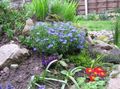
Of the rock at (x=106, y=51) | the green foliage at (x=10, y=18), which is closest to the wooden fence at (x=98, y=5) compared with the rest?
the green foliage at (x=10, y=18)

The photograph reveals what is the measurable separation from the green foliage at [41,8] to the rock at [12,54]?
977mm

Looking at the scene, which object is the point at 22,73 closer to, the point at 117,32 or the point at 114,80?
the point at 114,80

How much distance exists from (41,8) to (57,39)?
1.22 meters

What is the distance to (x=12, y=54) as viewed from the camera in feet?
13.9

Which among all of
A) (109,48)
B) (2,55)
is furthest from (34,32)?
(109,48)

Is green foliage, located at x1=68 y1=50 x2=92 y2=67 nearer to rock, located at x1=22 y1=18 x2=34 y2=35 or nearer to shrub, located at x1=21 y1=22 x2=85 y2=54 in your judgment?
shrub, located at x1=21 y1=22 x2=85 y2=54

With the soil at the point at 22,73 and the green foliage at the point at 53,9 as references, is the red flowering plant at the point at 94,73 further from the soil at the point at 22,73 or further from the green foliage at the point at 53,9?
the green foliage at the point at 53,9

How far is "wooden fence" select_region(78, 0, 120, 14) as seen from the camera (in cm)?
1410

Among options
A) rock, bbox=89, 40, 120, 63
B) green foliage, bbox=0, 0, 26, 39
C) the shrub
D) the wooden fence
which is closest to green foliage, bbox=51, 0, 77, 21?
green foliage, bbox=0, 0, 26, 39

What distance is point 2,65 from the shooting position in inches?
164

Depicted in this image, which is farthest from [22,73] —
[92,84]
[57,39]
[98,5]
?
[98,5]

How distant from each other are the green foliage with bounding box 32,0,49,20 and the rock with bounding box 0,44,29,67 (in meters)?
0.98

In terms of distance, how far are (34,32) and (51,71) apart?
0.69 meters

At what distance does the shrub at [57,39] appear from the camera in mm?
4172
